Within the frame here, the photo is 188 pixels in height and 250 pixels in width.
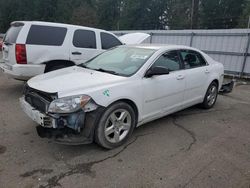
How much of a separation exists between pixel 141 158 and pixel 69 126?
1.09 metres

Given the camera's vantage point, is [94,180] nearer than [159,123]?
Yes

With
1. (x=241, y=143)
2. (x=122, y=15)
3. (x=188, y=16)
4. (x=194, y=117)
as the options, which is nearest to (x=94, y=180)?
(x=241, y=143)

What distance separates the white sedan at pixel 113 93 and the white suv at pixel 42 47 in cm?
181

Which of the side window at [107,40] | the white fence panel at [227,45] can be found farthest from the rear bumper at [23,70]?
the white fence panel at [227,45]

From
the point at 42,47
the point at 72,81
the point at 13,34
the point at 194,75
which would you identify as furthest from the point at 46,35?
the point at 194,75

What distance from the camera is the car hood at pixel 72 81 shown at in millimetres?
3170

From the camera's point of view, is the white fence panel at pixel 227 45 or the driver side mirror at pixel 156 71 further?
the white fence panel at pixel 227 45

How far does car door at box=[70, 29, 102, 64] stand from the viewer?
20.7 feet

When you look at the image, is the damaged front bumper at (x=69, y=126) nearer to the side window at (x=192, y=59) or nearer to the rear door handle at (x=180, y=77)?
the rear door handle at (x=180, y=77)

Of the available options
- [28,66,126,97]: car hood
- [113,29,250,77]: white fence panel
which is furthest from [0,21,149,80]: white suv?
[113,29,250,77]: white fence panel

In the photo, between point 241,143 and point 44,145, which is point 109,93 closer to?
point 44,145

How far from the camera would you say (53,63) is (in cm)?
602

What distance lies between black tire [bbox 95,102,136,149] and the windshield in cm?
60

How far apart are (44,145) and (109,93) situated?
1.30 meters
